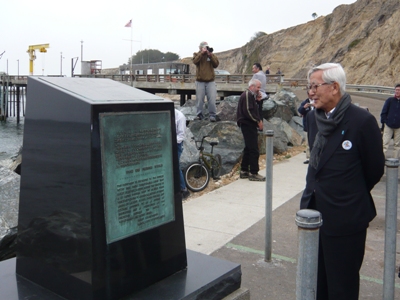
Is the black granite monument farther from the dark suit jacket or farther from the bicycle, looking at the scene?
the bicycle

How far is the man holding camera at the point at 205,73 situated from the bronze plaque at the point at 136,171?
8.81 metres

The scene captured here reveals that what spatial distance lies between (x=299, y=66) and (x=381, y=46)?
65.7 ft

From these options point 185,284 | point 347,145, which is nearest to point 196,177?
point 185,284

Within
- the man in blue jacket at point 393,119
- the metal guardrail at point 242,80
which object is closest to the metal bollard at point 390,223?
the man in blue jacket at point 393,119

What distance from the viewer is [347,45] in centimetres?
4600

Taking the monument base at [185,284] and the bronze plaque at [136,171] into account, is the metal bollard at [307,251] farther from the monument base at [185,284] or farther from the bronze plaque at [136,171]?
the bronze plaque at [136,171]

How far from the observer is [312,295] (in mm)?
2066

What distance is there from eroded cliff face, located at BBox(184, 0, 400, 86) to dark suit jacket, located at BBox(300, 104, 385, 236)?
35.5 m

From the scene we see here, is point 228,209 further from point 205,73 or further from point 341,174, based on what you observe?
point 205,73

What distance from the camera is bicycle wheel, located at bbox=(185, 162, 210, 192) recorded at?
27.7 ft

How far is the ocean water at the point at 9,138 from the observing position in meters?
27.9

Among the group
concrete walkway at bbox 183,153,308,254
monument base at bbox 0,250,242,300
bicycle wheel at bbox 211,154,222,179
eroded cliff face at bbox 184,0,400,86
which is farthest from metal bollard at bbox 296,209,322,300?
eroded cliff face at bbox 184,0,400,86

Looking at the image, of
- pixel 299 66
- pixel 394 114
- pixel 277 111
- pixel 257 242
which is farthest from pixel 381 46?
pixel 257 242

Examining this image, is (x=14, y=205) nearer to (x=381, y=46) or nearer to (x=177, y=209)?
(x=177, y=209)
